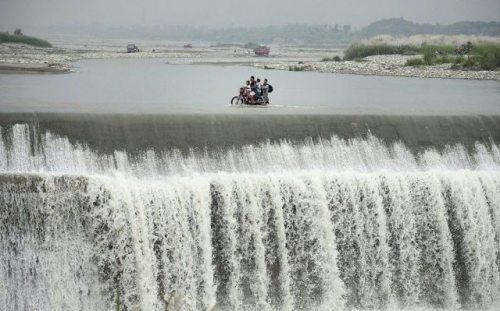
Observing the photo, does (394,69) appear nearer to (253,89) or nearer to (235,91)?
(235,91)

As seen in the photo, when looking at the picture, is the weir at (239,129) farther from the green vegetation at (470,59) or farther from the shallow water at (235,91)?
the green vegetation at (470,59)

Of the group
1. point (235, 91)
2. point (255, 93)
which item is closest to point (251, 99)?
point (255, 93)

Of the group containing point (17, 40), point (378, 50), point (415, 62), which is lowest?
point (415, 62)

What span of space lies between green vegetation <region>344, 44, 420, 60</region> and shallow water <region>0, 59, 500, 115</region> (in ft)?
54.1

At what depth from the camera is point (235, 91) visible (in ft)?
109

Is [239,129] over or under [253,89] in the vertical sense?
under

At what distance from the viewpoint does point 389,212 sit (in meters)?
15.9

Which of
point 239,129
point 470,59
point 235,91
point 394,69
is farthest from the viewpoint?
point 394,69

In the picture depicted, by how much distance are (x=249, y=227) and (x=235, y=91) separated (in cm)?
1891

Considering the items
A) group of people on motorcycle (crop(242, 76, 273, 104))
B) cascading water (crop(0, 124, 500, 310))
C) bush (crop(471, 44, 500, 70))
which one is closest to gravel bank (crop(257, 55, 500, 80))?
bush (crop(471, 44, 500, 70))

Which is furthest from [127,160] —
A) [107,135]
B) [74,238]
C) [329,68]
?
[329,68]

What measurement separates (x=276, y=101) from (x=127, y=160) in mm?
12978

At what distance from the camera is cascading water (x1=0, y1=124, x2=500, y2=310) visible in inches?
531

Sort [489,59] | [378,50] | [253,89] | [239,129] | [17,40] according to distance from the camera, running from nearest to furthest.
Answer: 1. [239,129]
2. [253,89]
3. [489,59]
4. [378,50]
5. [17,40]
